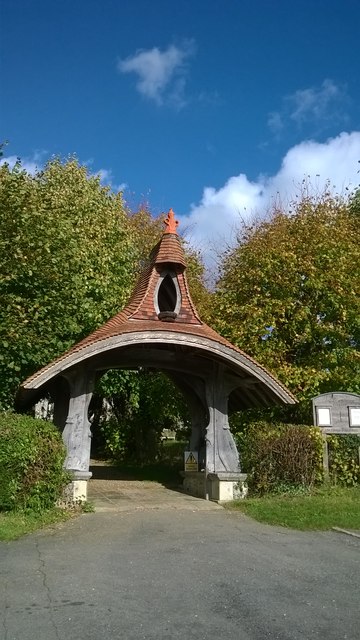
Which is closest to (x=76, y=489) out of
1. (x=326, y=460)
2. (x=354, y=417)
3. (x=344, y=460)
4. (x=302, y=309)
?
(x=326, y=460)

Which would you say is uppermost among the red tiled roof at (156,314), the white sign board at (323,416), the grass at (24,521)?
the red tiled roof at (156,314)

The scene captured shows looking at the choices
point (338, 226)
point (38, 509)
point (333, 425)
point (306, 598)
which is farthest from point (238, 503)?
point (338, 226)

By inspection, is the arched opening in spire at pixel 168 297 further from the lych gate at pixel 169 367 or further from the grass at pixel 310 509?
the grass at pixel 310 509

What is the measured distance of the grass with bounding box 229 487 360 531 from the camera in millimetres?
10055

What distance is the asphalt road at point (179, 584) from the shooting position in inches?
193

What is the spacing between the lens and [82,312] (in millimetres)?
16906

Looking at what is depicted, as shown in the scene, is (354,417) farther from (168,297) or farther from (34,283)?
(34,283)

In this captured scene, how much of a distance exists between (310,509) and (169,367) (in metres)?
4.99

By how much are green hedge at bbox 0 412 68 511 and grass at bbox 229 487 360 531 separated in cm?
393

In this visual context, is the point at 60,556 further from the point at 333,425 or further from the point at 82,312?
the point at 82,312

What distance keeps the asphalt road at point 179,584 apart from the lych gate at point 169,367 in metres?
2.96

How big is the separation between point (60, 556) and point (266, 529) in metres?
3.88

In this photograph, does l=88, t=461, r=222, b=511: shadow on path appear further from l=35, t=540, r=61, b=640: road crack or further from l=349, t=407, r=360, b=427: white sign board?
l=35, t=540, r=61, b=640: road crack

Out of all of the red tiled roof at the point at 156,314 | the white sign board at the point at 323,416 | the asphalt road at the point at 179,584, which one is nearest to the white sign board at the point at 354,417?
the white sign board at the point at 323,416
